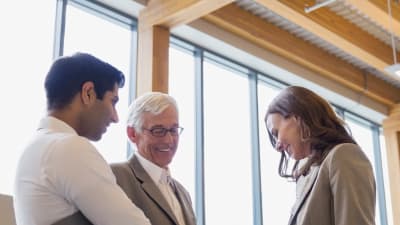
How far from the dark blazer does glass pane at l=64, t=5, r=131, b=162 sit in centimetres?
213

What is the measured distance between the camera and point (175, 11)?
14.7 feet

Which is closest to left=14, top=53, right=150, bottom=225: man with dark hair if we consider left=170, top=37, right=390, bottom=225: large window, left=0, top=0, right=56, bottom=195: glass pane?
left=0, top=0, right=56, bottom=195: glass pane

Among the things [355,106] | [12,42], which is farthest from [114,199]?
[355,106]

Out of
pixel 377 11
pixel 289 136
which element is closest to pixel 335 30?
pixel 377 11

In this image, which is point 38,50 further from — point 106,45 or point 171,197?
point 171,197

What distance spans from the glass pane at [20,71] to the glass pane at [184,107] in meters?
1.29

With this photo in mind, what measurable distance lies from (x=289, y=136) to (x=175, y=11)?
2.78 meters

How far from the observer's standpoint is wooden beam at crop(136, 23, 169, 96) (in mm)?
4402

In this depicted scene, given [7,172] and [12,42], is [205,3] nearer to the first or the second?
[12,42]

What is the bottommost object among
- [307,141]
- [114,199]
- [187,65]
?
[114,199]

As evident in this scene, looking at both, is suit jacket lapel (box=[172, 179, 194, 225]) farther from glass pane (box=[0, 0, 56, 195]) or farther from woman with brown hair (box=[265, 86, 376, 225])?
glass pane (box=[0, 0, 56, 195])

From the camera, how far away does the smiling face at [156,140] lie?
7.29 feet

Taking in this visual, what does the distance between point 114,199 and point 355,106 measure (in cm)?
614

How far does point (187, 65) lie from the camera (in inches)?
209
